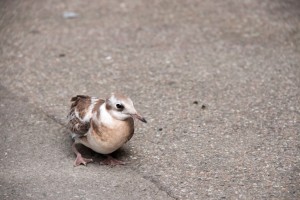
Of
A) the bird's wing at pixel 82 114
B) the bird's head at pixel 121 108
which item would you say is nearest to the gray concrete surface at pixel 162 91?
the bird's wing at pixel 82 114

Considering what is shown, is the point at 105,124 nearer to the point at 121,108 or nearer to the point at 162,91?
the point at 121,108

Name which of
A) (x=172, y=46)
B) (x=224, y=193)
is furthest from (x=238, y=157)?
(x=172, y=46)

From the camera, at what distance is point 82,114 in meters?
5.19

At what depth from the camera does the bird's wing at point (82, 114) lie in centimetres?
513

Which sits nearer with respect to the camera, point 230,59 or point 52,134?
point 52,134

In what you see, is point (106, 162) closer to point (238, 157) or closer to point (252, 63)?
point (238, 157)

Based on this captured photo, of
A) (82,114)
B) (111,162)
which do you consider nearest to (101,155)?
(111,162)

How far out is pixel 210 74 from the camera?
6875 millimetres

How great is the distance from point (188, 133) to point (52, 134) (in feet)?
4.27

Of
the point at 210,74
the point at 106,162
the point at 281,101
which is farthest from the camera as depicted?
the point at 210,74

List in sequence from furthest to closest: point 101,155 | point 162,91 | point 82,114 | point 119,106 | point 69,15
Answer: point 69,15, point 162,91, point 101,155, point 82,114, point 119,106

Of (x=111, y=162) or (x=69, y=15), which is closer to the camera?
(x=111, y=162)

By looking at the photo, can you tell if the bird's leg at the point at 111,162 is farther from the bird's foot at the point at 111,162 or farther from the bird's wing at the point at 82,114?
the bird's wing at the point at 82,114

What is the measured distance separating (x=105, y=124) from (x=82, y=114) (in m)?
0.33
